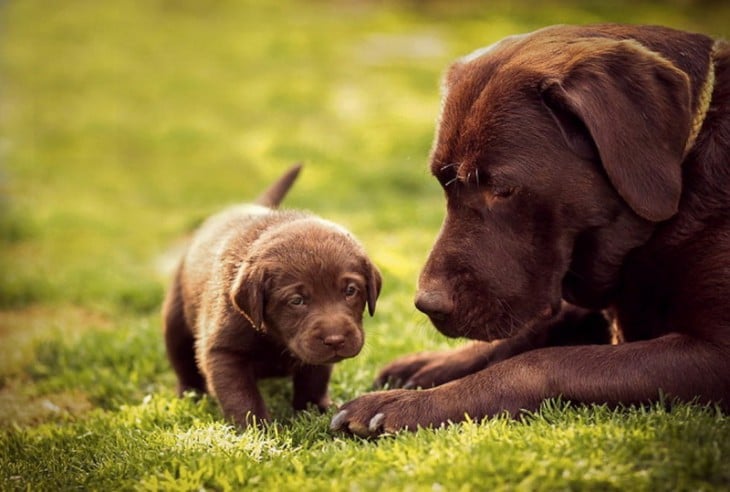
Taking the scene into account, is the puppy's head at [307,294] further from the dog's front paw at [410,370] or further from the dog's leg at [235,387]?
the dog's front paw at [410,370]

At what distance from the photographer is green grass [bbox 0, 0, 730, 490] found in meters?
3.74

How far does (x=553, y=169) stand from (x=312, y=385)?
1.94 metres

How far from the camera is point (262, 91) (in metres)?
19.2

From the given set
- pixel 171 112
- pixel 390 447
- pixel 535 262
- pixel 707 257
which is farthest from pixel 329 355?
pixel 171 112

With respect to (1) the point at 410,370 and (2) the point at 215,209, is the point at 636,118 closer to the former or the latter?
(1) the point at 410,370

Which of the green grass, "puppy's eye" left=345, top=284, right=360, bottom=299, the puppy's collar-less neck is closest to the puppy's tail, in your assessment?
the green grass

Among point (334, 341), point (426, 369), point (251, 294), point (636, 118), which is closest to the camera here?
point (636, 118)

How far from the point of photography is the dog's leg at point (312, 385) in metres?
5.21

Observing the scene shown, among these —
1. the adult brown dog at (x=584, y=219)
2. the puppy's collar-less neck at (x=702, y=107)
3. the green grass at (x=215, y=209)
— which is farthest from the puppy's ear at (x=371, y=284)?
the puppy's collar-less neck at (x=702, y=107)

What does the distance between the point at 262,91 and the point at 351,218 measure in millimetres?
9000

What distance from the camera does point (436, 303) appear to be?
14.0 ft

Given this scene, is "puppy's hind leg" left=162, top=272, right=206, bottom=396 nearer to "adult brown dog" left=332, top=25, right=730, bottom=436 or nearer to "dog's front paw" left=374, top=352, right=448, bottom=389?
"dog's front paw" left=374, top=352, right=448, bottom=389

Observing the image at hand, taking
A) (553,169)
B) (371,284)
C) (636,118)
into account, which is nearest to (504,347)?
(371,284)

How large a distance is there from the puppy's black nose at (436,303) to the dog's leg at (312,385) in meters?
1.09
